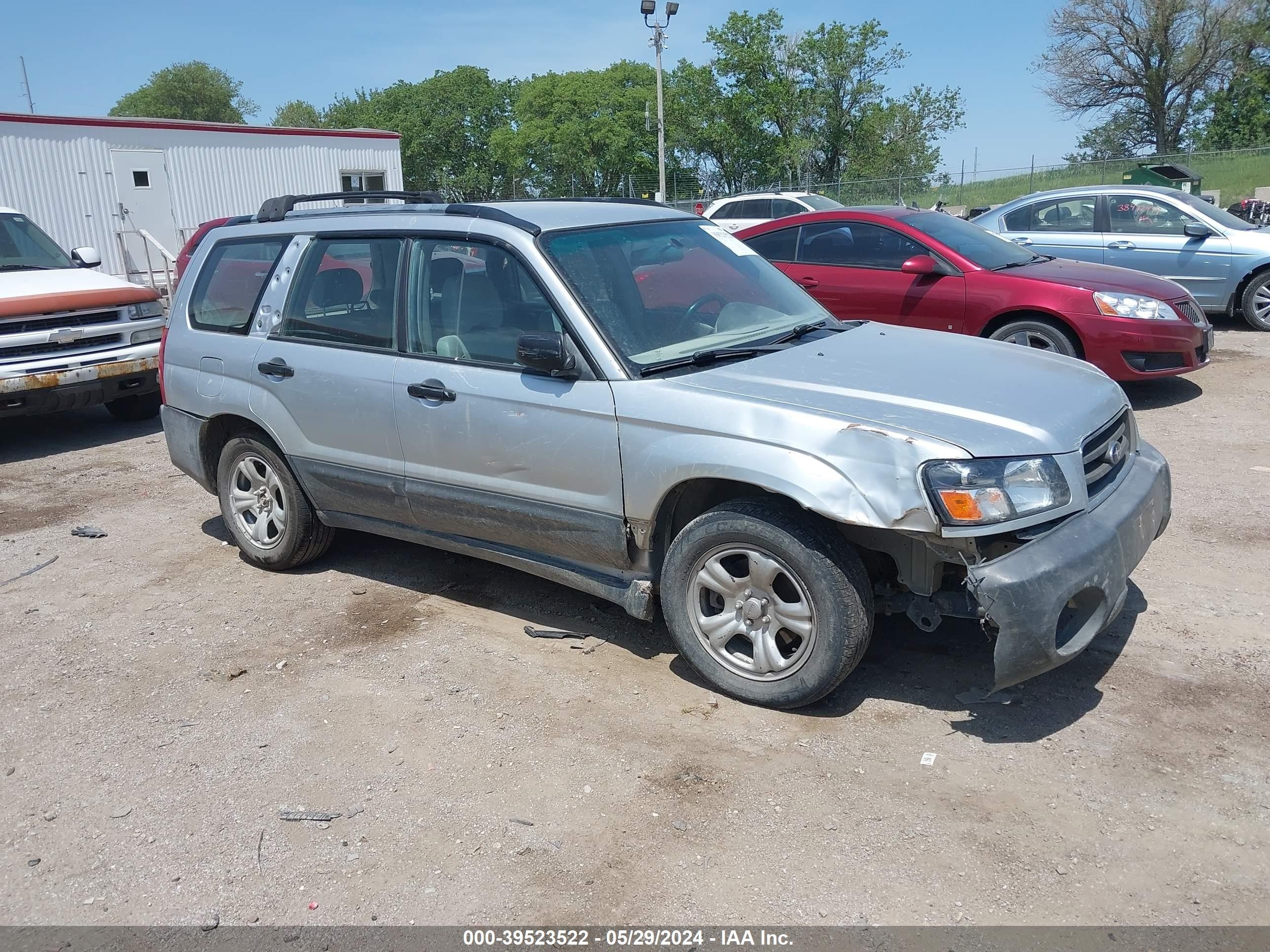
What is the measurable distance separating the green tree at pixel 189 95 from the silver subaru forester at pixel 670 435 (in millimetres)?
83986

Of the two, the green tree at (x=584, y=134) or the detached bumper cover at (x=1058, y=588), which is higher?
the green tree at (x=584, y=134)

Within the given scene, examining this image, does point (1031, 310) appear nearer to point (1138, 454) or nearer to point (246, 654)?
point (1138, 454)

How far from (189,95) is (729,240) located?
287 feet

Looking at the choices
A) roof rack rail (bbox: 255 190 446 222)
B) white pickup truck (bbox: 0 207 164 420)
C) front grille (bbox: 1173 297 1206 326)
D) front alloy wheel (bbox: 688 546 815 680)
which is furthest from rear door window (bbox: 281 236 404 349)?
front grille (bbox: 1173 297 1206 326)

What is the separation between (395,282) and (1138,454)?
10.8 ft

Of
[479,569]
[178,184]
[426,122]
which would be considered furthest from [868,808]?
[426,122]

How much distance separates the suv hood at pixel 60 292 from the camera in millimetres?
8312

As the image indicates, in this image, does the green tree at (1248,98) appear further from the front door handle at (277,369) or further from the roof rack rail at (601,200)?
the front door handle at (277,369)

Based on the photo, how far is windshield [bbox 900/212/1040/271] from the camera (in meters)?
8.49

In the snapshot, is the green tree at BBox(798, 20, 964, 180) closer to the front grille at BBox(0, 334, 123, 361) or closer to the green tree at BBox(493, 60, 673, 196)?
the green tree at BBox(493, 60, 673, 196)

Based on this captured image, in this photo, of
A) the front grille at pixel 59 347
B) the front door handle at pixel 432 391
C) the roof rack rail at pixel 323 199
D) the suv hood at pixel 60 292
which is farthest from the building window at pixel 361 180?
the front door handle at pixel 432 391

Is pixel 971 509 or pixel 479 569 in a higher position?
pixel 971 509

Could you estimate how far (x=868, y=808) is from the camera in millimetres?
3273

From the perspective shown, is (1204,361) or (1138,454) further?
(1204,361)
